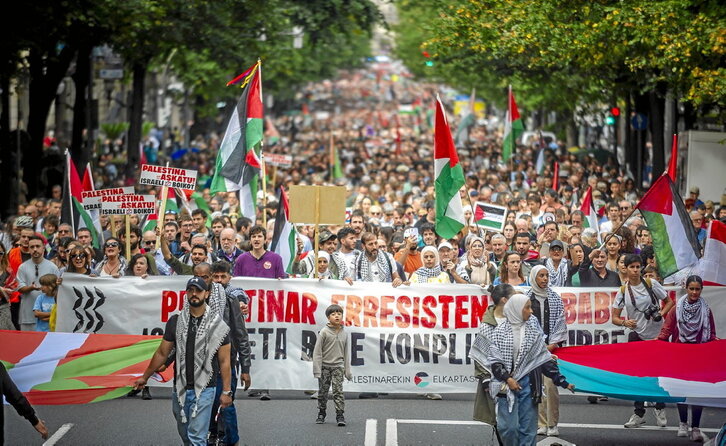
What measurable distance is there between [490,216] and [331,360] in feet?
17.6

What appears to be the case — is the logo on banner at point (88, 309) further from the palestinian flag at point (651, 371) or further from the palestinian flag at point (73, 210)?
the palestinian flag at point (651, 371)

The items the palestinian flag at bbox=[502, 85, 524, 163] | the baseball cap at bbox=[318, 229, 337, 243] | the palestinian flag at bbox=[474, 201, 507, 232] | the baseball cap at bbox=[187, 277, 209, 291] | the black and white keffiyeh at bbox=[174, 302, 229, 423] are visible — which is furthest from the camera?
the palestinian flag at bbox=[502, 85, 524, 163]

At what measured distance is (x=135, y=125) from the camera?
3453 centimetres

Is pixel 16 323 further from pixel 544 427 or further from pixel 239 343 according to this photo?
pixel 544 427

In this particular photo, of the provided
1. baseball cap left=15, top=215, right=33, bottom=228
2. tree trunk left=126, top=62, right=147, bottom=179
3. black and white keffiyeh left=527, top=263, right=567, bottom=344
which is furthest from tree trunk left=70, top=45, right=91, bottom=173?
black and white keffiyeh left=527, top=263, right=567, bottom=344

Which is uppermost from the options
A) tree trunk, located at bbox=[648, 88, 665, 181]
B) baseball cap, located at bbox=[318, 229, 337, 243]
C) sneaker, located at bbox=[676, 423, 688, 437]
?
tree trunk, located at bbox=[648, 88, 665, 181]

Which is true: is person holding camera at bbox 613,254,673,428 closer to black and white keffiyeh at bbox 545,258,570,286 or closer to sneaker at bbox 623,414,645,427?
sneaker at bbox 623,414,645,427

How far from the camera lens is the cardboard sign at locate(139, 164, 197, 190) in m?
15.5

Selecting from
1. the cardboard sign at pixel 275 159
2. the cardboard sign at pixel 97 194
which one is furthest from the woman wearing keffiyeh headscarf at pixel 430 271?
the cardboard sign at pixel 275 159

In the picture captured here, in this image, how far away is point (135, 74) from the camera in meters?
35.7

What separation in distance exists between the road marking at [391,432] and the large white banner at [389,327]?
2.99 ft

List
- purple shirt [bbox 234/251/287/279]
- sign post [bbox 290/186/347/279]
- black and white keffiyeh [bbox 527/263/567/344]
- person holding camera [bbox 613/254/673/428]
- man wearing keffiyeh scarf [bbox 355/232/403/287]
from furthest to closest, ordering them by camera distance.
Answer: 1. sign post [bbox 290/186/347/279]
2. man wearing keffiyeh scarf [bbox 355/232/403/287]
3. purple shirt [bbox 234/251/287/279]
4. person holding camera [bbox 613/254/673/428]
5. black and white keffiyeh [bbox 527/263/567/344]

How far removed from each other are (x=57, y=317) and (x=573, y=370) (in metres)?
5.44

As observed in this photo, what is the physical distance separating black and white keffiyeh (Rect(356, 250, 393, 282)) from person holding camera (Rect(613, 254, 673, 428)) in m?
2.48
